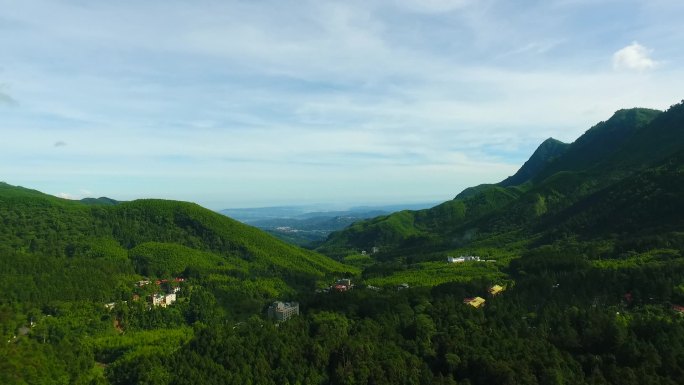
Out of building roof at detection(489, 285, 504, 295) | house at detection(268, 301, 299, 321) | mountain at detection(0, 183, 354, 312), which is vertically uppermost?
mountain at detection(0, 183, 354, 312)

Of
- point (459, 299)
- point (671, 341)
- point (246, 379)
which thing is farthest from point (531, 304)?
point (246, 379)

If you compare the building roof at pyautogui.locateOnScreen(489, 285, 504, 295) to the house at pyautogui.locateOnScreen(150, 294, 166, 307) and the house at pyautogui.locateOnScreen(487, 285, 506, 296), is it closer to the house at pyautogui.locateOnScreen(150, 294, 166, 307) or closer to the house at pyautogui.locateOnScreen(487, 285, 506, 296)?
the house at pyautogui.locateOnScreen(487, 285, 506, 296)

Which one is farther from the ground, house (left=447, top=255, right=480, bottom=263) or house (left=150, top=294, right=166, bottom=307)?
house (left=447, top=255, right=480, bottom=263)

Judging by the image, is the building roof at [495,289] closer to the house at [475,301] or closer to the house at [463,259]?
the house at [475,301]

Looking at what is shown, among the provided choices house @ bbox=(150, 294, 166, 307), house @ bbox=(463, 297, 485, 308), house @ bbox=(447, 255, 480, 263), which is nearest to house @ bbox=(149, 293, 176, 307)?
house @ bbox=(150, 294, 166, 307)

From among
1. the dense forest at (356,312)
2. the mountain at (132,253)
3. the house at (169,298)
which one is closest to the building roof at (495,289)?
the dense forest at (356,312)
